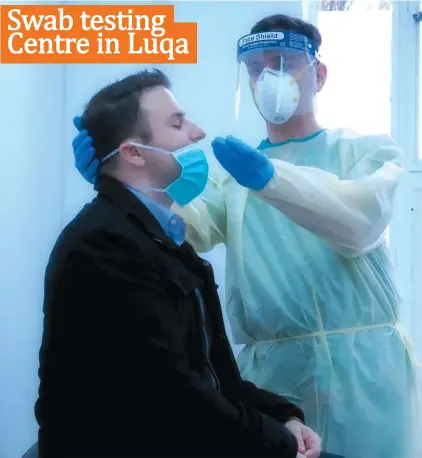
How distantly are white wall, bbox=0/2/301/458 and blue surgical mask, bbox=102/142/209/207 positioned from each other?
662mm

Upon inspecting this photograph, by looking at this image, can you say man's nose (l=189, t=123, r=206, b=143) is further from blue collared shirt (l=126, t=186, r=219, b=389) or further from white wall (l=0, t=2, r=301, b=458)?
white wall (l=0, t=2, r=301, b=458)

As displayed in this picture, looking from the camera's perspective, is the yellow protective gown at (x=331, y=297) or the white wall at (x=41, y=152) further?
the white wall at (x=41, y=152)

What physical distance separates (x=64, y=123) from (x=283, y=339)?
118 cm

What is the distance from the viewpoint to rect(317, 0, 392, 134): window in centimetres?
205

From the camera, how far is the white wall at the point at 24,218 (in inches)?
65.8

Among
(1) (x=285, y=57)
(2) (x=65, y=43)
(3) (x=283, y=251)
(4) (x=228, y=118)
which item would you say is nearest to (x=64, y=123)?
(2) (x=65, y=43)

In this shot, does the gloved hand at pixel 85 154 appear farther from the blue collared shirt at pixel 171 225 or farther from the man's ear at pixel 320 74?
the man's ear at pixel 320 74

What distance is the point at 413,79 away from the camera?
2.18 meters

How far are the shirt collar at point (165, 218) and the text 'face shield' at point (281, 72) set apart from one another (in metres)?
0.45

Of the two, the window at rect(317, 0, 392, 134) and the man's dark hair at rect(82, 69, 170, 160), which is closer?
the man's dark hair at rect(82, 69, 170, 160)

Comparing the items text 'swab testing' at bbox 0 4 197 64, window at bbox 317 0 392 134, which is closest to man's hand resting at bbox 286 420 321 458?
window at bbox 317 0 392 134

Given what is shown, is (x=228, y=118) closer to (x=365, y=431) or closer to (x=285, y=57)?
(x=285, y=57)

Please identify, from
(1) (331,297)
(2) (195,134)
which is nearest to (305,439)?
(1) (331,297)

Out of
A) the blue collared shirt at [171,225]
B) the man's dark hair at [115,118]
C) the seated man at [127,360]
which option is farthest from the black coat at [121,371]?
the man's dark hair at [115,118]
